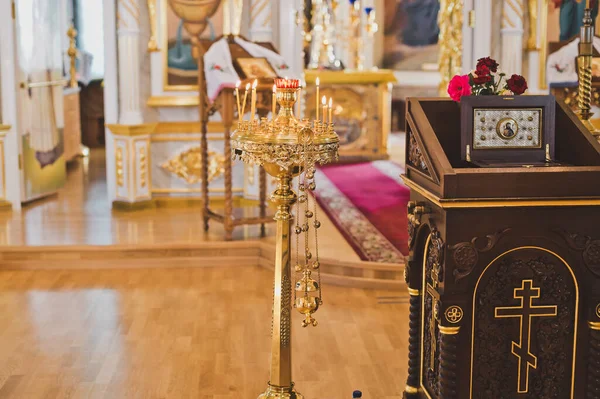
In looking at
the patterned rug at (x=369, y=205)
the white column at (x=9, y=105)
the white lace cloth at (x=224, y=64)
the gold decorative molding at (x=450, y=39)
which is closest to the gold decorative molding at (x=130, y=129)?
the white column at (x=9, y=105)

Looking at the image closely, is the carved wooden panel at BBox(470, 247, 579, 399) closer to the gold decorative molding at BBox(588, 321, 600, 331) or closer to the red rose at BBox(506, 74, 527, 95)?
the gold decorative molding at BBox(588, 321, 600, 331)

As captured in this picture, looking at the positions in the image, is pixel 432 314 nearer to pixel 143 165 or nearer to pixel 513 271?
pixel 513 271

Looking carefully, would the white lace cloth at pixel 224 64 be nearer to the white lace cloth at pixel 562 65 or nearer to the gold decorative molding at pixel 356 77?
the white lace cloth at pixel 562 65

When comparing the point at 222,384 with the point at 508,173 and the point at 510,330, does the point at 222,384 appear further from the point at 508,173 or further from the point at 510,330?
the point at 508,173

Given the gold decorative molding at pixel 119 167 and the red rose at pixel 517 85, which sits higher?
the red rose at pixel 517 85

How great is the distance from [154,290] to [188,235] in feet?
3.74

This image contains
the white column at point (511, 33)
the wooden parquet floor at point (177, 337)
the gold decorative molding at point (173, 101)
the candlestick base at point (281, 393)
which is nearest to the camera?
the candlestick base at point (281, 393)

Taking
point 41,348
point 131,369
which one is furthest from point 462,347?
point 41,348

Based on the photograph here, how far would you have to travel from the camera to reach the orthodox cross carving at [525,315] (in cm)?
350

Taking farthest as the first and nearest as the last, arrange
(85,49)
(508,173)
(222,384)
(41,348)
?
(85,49) → (41,348) → (222,384) → (508,173)

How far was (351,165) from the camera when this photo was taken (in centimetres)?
1193

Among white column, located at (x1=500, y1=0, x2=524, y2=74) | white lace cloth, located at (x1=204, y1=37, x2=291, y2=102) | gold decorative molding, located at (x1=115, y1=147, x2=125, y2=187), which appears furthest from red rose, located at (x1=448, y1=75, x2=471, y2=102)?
gold decorative molding, located at (x1=115, y1=147, x2=125, y2=187)

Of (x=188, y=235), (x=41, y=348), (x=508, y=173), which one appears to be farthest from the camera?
(x=188, y=235)

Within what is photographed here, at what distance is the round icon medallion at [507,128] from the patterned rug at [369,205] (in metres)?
2.98
